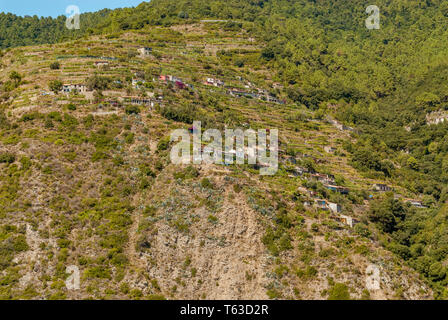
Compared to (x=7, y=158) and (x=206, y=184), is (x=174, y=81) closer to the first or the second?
(x=7, y=158)

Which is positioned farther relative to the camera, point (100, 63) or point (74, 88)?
point (100, 63)

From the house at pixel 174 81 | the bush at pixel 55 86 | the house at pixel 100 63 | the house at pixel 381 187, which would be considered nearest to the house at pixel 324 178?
the house at pixel 381 187

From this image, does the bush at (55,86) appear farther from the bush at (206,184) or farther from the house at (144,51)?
the bush at (206,184)

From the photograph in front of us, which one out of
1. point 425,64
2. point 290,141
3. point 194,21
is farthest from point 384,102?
point 194,21

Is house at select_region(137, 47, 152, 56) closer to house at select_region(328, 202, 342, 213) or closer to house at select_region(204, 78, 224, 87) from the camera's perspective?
house at select_region(204, 78, 224, 87)

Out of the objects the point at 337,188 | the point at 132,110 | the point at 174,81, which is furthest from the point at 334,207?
the point at 174,81

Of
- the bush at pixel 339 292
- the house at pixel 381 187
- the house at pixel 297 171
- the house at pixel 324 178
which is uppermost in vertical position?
the house at pixel 297 171
